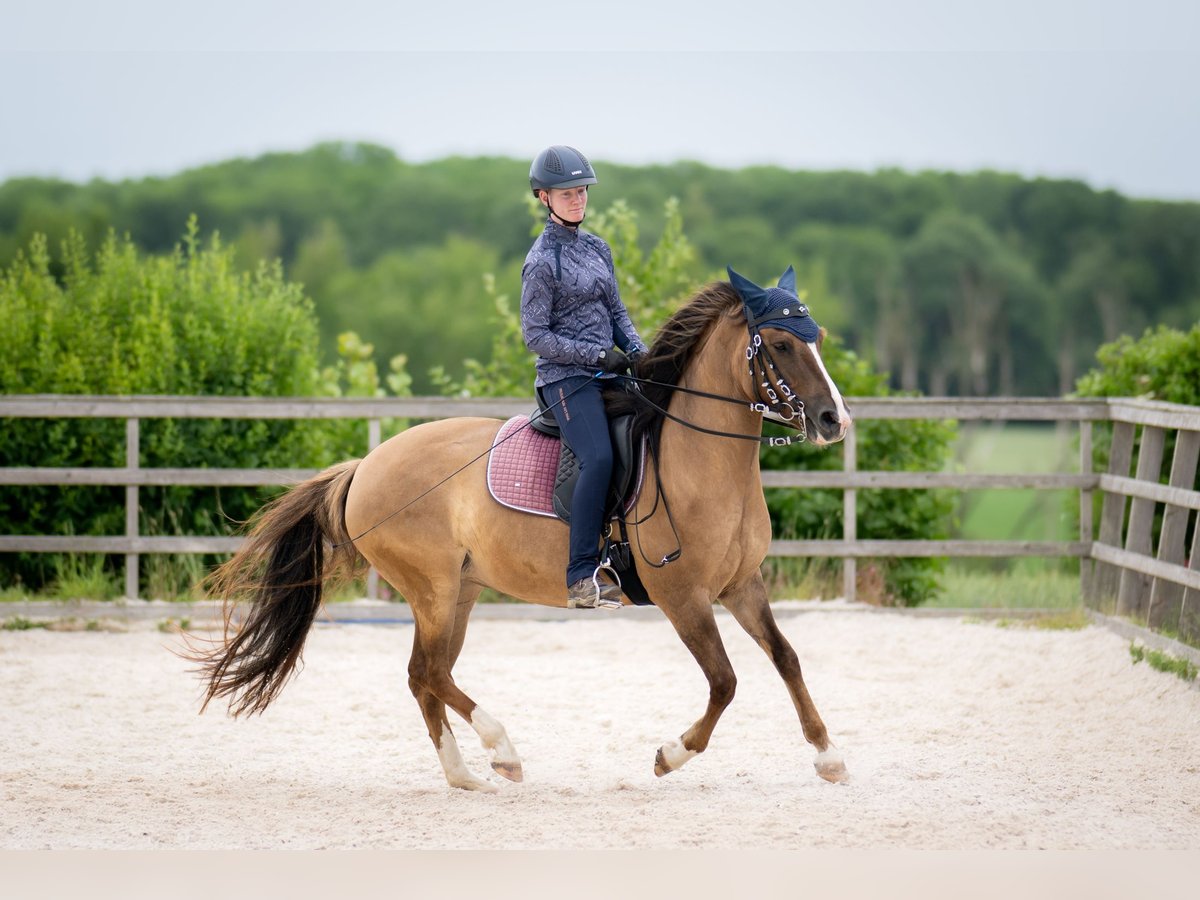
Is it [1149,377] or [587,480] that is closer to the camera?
[587,480]

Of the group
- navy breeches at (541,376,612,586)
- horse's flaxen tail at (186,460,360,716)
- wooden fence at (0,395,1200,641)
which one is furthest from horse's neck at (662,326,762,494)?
wooden fence at (0,395,1200,641)

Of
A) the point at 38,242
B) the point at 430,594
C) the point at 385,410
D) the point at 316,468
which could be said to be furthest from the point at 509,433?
the point at 38,242

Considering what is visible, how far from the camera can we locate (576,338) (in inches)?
222

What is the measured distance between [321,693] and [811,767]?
3.10 m

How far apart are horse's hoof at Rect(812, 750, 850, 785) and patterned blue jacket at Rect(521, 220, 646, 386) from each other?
1.97 metres

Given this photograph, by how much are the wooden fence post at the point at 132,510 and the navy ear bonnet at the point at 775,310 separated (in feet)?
18.7

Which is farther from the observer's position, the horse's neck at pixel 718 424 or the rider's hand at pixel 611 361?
Result: the rider's hand at pixel 611 361

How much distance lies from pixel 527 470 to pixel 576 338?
0.63 meters

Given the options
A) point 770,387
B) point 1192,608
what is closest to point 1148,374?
point 1192,608

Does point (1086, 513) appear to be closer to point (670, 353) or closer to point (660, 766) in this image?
point (670, 353)

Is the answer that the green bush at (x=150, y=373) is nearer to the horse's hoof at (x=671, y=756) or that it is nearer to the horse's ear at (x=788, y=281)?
the horse's hoof at (x=671, y=756)

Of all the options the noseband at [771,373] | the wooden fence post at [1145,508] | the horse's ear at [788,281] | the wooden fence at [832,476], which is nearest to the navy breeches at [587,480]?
the noseband at [771,373]

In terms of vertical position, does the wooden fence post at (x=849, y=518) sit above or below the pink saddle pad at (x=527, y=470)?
below

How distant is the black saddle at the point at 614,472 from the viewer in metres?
5.54
